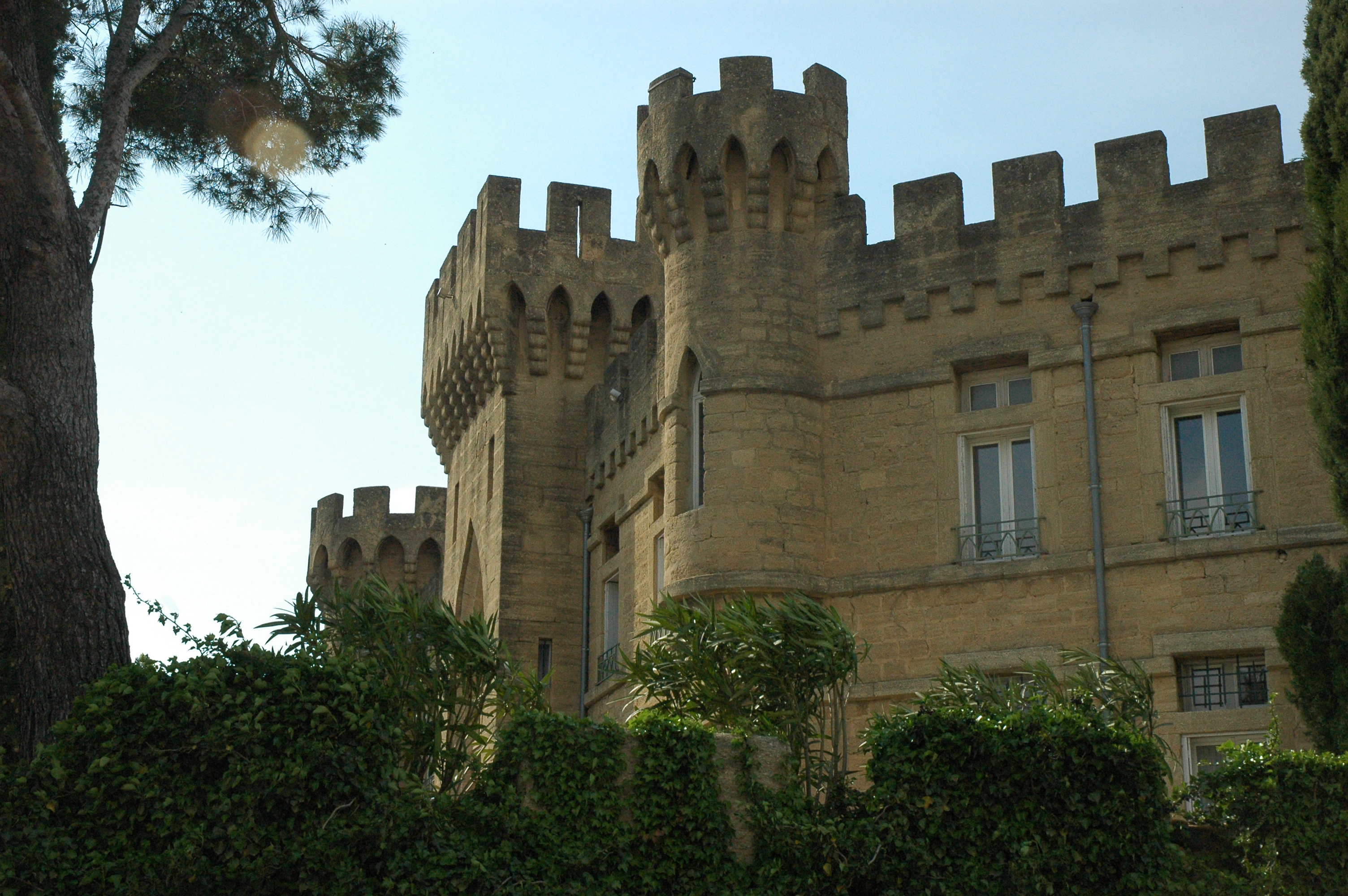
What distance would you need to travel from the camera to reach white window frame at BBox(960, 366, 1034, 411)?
54.2 ft

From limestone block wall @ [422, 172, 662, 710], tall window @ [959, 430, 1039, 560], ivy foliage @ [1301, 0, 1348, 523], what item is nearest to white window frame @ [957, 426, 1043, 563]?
tall window @ [959, 430, 1039, 560]

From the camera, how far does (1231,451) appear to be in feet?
50.6

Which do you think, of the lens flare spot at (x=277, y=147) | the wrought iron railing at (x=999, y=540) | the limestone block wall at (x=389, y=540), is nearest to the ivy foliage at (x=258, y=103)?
the lens flare spot at (x=277, y=147)

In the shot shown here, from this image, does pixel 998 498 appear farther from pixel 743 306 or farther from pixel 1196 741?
pixel 743 306

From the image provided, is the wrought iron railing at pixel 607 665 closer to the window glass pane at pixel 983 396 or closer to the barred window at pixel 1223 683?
the window glass pane at pixel 983 396

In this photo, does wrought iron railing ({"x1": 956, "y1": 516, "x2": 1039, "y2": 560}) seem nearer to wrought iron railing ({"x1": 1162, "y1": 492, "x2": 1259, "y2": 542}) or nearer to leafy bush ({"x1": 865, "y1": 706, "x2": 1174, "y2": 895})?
wrought iron railing ({"x1": 1162, "y1": 492, "x2": 1259, "y2": 542})

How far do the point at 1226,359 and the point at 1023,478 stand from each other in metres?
2.07

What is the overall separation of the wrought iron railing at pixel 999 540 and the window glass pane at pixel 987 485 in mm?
89

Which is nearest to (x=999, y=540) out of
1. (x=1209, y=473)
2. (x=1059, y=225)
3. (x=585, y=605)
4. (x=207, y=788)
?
(x=1209, y=473)

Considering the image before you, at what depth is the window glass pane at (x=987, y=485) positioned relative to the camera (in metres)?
16.3

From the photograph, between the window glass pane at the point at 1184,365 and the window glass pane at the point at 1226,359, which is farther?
the window glass pane at the point at 1184,365

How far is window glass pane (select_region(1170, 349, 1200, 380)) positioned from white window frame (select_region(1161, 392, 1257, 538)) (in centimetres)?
29

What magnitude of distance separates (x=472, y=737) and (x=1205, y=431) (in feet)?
24.4

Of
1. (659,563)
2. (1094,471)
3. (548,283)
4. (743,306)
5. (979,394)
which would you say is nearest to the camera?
(1094,471)
